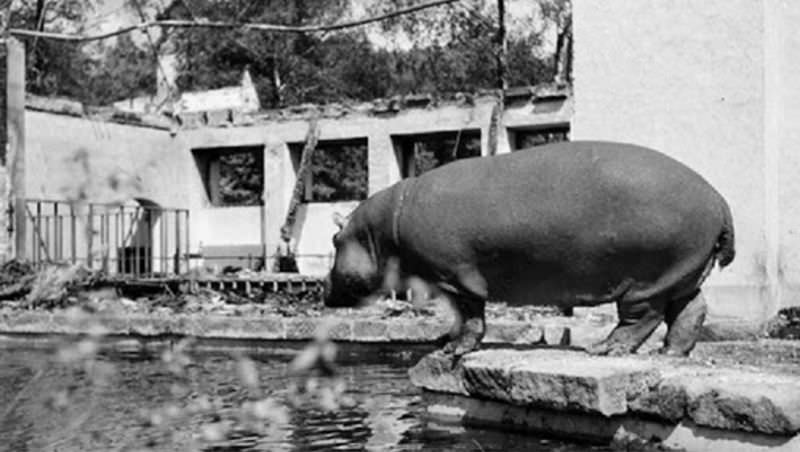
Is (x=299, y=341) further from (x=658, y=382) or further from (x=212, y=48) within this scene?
(x=212, y=48)

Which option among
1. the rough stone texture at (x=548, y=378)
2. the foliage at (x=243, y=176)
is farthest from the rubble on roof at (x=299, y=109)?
the rough stone texture at (x=548, y=378)

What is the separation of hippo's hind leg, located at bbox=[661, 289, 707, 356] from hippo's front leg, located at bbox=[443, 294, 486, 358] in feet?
3.66

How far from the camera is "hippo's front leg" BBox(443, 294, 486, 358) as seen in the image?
20.8 ft

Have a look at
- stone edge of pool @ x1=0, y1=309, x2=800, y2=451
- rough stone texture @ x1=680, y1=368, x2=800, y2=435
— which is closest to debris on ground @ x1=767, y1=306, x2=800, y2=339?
stone edge of pool @ x1=0, y1=309, x2=800, y2=451

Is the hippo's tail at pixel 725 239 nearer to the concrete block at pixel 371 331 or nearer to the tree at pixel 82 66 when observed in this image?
the concrete block at pixel 371 331

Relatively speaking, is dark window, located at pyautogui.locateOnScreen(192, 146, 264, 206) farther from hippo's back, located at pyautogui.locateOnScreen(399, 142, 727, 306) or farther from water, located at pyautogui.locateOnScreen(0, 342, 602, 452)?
hippo's back, located at pyautogui.locateOnScreen(399, 142, 727, 306)

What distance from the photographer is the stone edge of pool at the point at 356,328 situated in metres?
9.33

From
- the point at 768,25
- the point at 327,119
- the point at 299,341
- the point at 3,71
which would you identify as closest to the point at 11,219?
the point at 3,71

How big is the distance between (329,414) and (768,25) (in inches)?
331

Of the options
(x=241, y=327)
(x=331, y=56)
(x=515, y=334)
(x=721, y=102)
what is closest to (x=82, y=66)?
(x=331, y=56)

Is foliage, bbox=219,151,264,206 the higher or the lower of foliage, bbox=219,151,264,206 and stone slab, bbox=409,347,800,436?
the higher

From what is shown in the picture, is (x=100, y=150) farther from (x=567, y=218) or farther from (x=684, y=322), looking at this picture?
(x=684, y=322)

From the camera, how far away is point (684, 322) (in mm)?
6121

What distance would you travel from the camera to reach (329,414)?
637 centimetres
